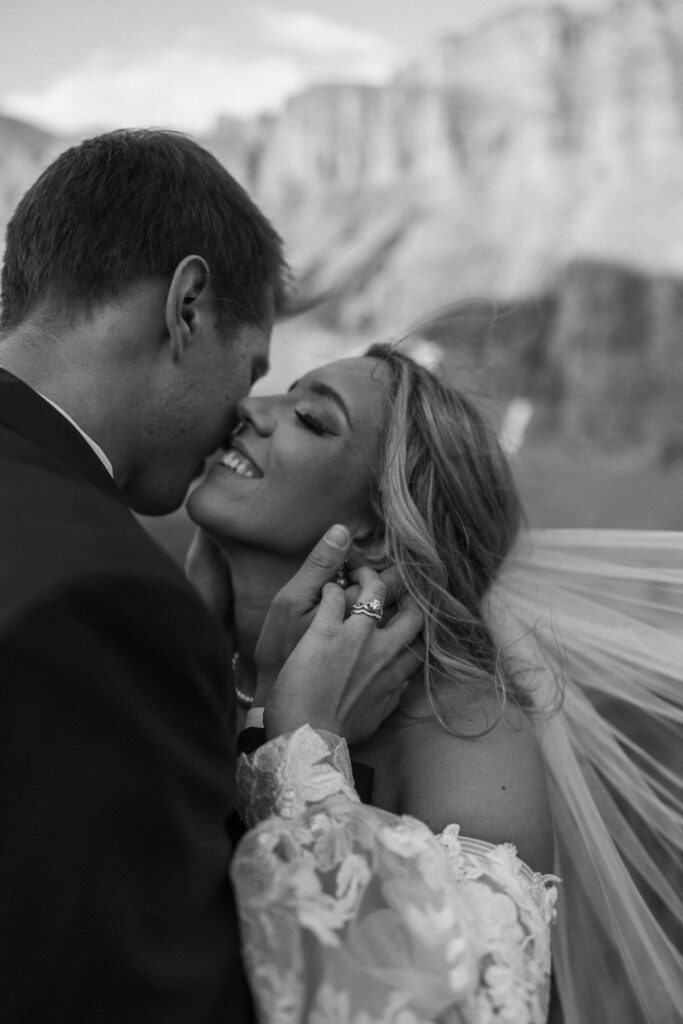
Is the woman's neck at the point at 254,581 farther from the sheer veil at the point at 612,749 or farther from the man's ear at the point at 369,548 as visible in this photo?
the sheer veil at the point at 612,749

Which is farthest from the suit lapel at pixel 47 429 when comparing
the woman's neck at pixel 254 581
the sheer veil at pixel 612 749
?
the sheer veil at pixel 612 749

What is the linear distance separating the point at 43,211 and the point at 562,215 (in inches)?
392

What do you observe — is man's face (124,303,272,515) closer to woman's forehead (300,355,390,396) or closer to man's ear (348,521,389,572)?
woman's forehead (300,355,390,396)

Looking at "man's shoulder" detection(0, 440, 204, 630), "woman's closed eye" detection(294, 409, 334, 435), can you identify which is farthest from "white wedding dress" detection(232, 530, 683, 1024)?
"woman's closed eye" detection(294, 409, 334, 435)

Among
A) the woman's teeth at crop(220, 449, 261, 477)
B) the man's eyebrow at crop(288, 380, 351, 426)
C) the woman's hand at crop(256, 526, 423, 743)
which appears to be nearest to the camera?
the woman's hand at crop(256, 526, 423, 743)

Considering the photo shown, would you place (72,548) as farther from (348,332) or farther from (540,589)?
(348,332)

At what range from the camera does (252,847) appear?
1.62m

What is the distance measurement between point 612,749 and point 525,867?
2.75 feet

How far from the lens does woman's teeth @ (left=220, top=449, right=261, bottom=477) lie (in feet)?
8.28

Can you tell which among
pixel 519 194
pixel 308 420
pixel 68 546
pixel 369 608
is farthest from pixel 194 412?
pixel 519 194

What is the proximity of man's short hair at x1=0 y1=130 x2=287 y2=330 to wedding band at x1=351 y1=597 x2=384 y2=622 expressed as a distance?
28.0 inches

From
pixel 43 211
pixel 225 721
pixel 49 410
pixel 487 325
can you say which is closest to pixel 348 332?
pixel 487 325

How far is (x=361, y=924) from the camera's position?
155 cm

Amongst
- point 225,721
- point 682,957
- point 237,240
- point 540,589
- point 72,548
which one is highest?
point 237,240
